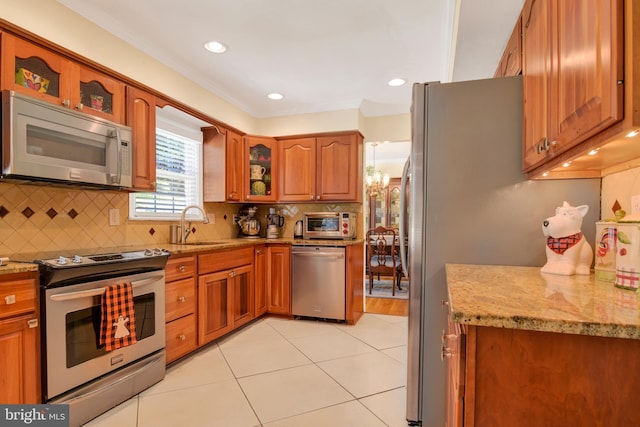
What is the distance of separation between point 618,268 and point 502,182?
622 millimetres

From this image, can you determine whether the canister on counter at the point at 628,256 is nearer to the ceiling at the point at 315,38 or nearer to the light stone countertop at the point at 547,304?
the light stone countertop at the point at 547,304

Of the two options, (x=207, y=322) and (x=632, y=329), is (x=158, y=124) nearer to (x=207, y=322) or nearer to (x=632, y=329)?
(x=207, y=322)

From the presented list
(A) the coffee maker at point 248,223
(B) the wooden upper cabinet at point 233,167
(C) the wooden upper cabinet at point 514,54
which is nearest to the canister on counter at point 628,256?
(C) the wooden upper cabinet at point 514,54

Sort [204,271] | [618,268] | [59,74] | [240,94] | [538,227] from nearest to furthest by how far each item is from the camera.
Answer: [618,268] < [538,227] < [59,74] < [204,271] < [240,94]

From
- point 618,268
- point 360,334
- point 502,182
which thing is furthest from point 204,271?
point 618,268

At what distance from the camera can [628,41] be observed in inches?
27.7

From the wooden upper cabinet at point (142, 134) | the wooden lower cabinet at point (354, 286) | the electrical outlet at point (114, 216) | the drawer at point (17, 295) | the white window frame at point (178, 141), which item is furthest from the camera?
the wooden lower cabinet at point (354, 286)

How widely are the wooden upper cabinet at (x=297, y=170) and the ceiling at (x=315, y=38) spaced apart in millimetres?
694

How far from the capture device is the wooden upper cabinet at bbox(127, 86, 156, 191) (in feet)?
7.51

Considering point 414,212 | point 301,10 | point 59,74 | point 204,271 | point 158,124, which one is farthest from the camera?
point 158,124

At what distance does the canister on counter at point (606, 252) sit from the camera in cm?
113

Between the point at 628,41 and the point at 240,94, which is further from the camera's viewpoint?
the point at 240,94

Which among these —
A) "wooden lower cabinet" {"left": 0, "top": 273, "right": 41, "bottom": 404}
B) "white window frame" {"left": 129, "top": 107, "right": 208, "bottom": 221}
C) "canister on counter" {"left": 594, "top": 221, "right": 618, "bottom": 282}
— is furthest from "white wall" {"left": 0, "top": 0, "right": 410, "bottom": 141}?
"canister on counter" {"left": 594, "top": 221, "right": 618, "bottom": 282}
